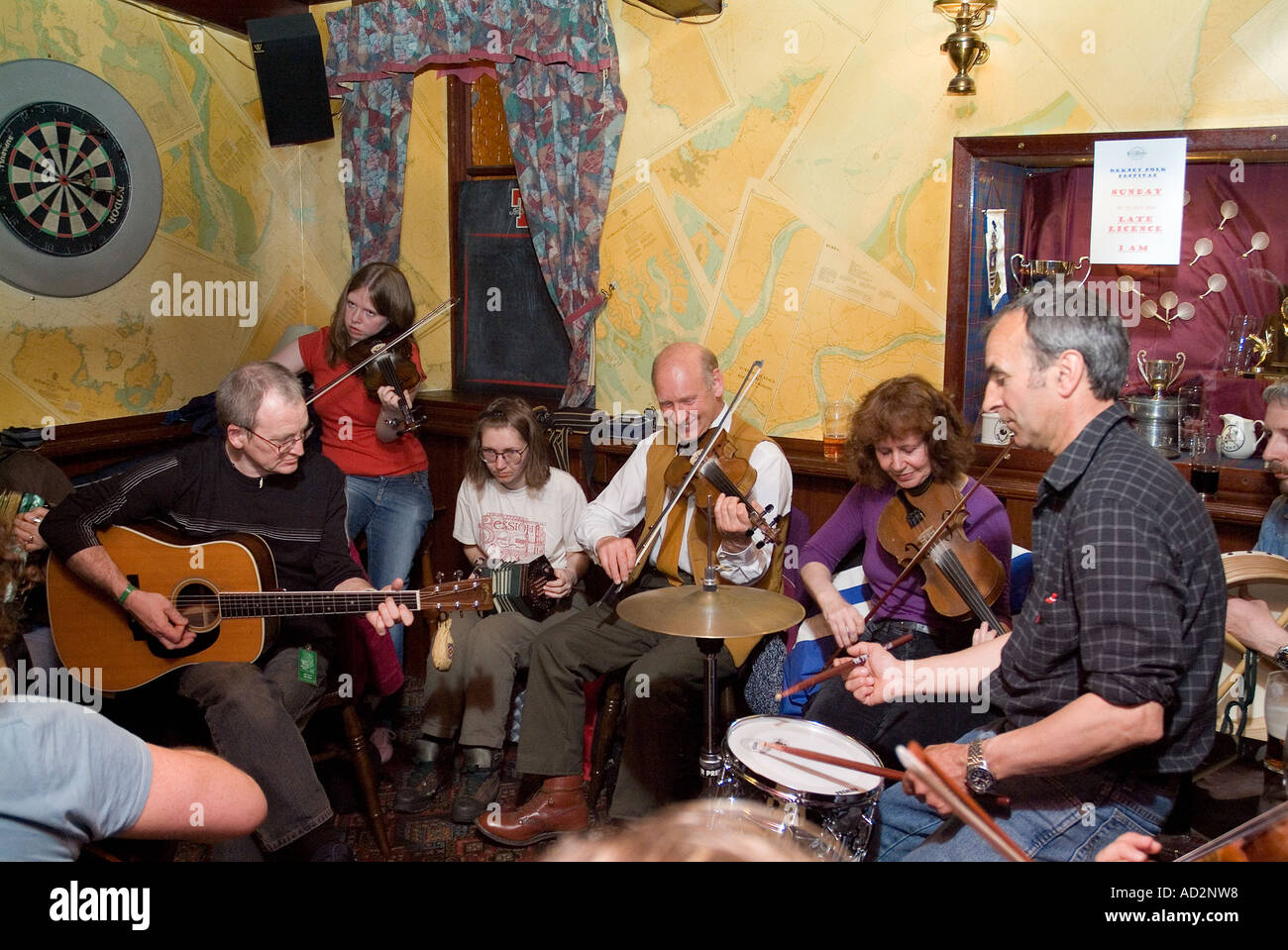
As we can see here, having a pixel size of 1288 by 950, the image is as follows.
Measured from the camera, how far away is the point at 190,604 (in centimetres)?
292

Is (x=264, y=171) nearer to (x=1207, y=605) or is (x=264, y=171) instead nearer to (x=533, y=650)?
(x=533, y=650)

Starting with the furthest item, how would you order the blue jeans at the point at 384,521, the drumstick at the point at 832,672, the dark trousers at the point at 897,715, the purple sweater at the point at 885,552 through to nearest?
1. the blue jeans at the point at 384,521
2. the purple sweater at the point at 885,552
3. the dark trousers at the point at 897,715
4. the drumstick at the point at 832,672

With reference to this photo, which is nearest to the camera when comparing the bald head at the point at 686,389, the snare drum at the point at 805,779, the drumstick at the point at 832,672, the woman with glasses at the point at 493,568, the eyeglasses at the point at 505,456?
the snare drum at the point at 805,779

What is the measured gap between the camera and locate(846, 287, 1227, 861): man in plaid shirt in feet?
5.66

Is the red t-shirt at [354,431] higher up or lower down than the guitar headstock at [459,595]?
higher up

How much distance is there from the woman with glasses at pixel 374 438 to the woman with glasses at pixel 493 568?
1.44 feet

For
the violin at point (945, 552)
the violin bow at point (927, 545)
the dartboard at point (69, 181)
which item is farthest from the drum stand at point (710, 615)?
the dartboard at point (69, 181)

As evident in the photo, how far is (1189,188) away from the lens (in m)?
3.43

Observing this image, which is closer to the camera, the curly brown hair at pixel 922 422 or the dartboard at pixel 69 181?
the curly brown hair at pixel 922 422

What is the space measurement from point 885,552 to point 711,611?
2.40 ft

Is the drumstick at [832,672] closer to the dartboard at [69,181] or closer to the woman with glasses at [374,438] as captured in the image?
the woman with glasses at [374,438]

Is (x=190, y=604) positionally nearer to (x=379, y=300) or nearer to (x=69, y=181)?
(x=379, y=300)

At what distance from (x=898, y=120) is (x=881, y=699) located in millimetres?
2205

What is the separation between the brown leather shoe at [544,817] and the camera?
3136mm
